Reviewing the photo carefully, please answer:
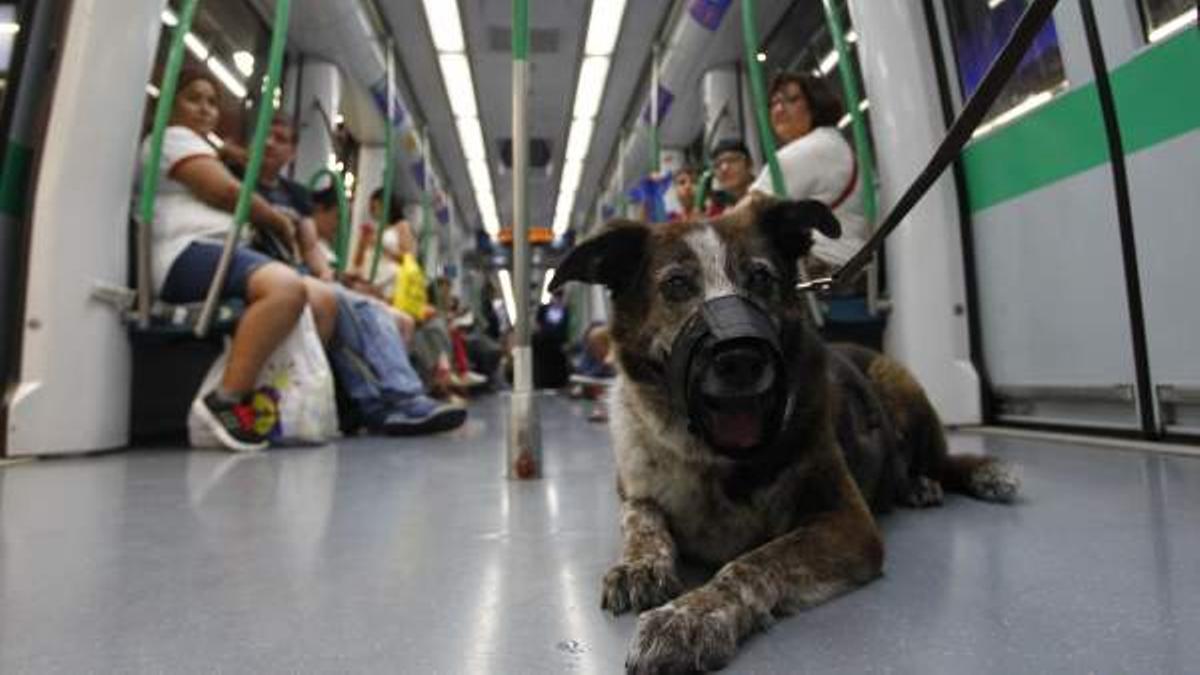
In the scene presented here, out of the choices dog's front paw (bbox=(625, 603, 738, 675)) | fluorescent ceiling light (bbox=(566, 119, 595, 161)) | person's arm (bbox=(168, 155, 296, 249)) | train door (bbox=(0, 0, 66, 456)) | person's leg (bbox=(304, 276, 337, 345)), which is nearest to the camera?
dog's front paw (bbox=(625, 603, 738, 675))

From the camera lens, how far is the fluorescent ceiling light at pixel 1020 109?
2709 mm

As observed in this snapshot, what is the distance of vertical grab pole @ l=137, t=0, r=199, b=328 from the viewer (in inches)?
103

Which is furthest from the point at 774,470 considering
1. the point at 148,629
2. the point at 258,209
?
the point at 258,209

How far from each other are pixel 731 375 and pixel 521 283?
1217 millimetres

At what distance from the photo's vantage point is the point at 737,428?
99 centimetres

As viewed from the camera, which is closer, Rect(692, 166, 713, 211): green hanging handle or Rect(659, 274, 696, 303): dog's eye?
Rect(659, 274, 696, 303): dog's eye

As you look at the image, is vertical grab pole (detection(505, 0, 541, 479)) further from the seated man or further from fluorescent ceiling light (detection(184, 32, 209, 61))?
fluorescent ceiling light (detection(184, 32, 209, 61))

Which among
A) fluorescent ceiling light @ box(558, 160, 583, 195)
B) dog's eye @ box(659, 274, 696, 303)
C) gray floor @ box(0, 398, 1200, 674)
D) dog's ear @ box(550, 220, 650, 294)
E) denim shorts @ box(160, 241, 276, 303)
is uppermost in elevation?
fluorescent ceiling light @ box(558, 160, 583, 195)

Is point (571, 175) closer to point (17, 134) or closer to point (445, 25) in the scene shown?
point (445, 25)

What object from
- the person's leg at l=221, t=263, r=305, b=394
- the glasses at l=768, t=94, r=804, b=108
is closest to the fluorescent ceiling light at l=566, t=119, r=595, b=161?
the glasses at l=768, t=94, r=804, b=108

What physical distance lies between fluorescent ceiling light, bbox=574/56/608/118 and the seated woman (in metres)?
3.99

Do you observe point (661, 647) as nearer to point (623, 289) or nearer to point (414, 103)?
point (623, 289)

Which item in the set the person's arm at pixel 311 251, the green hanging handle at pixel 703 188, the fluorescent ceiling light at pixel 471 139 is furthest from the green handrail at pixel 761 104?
the fluorescent ceiling light at pixel 471 139

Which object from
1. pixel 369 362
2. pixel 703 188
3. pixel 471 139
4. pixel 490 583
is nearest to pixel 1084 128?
pixel 703 188
